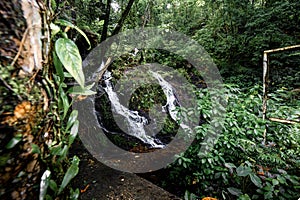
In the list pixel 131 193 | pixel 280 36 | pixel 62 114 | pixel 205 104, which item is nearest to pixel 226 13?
pixel 280 36

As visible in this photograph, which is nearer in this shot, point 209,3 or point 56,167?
point 56,167

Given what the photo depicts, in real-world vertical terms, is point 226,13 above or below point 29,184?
above

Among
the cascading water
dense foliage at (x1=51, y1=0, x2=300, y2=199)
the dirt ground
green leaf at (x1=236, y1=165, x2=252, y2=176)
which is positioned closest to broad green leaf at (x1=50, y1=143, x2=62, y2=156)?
the dirt ground

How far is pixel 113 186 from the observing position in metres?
1.89

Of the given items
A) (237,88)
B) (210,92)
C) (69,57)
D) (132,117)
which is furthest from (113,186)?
(237,88)

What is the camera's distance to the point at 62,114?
34.0 inches

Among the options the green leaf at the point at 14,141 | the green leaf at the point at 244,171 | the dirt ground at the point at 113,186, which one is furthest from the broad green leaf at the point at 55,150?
the green leaf at the point at 244,171

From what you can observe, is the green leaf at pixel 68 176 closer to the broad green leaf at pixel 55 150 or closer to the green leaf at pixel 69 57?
the broad green leaf at pixel 55 150

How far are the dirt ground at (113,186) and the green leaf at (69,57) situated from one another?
47.4 inches

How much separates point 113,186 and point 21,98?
5.21ft

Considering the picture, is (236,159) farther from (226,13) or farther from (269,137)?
(226,13)

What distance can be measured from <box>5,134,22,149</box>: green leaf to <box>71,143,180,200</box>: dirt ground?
48.7 inches

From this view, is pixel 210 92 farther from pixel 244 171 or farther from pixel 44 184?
pixel 44 184

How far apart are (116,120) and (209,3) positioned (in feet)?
16.0
